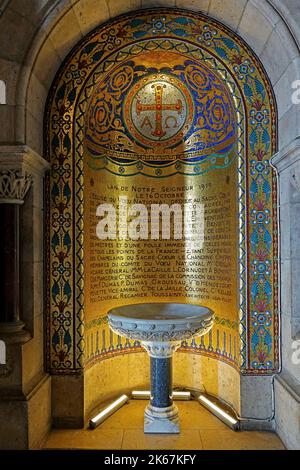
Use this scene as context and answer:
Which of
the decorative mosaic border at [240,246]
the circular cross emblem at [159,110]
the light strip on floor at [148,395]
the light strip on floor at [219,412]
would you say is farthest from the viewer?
the circular cross emblem at [159,110]

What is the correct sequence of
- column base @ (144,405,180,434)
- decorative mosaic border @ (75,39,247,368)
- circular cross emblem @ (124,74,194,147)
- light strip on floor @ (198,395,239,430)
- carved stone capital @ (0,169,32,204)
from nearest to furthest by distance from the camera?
1. carved stone capital @ (0,169,32,204)
2. column base @ (144,405,180,434)
3. light strip on floor @ (198,395,239,430)
4. decorative mosaic border @ (75,39,247,368)
5. circular cross emblem @ (124,74,194,147)

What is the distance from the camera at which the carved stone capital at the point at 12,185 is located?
295 cm

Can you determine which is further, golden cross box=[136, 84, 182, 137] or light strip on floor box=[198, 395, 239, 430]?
golden cross box=[136, 84, 182, 137]

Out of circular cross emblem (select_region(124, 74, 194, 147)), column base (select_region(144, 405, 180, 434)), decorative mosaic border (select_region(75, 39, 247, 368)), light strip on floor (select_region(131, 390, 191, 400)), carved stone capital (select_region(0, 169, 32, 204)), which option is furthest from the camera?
circular cross emblem (select_region(124, 74, 194, 147))

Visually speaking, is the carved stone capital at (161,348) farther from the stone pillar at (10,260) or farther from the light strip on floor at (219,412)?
the stone pillar at (10,260)

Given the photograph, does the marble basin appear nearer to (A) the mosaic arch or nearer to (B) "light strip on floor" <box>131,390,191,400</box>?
(A) the mosaic arch

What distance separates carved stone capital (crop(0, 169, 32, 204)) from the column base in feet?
6.87

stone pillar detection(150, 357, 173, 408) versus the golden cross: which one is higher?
the golden cross

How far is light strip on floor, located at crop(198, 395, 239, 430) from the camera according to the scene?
332 centimetres

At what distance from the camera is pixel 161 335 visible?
300 cm

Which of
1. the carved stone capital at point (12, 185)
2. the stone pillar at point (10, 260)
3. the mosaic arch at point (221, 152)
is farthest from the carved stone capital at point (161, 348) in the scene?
the carved stone capital at point (12, 185)

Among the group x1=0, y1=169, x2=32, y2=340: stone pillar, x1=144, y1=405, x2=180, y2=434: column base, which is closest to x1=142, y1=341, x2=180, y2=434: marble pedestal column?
x1=144, y1=405, x2=180, y2=434: column base

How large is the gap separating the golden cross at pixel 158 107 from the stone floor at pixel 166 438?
9.33 feet

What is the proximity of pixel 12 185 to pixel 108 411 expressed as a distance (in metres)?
2.20
